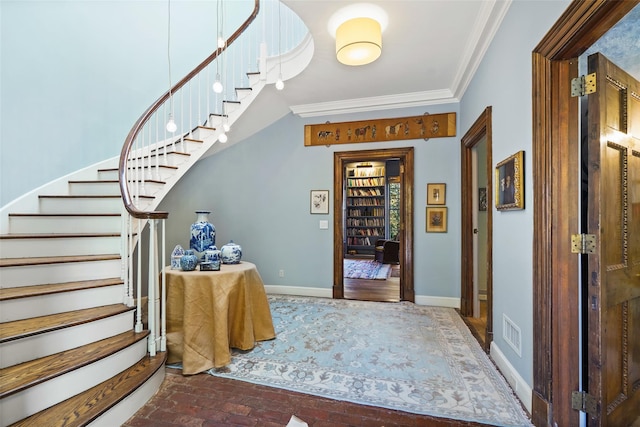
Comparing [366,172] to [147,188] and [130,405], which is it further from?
[130,405]

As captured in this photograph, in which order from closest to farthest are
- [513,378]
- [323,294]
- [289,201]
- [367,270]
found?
[513,378] < [323,294] < [289,201] < [367,270]

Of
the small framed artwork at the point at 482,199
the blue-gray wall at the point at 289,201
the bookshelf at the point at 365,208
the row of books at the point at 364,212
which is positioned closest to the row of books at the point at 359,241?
the bookshelf at the point at 365,208

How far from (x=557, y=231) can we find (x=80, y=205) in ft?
13.9

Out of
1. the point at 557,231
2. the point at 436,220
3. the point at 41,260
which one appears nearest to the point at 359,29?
the point at 557,231

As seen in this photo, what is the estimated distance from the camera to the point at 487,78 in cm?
244

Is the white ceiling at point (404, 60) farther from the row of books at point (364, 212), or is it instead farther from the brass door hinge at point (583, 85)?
the row of books at point (364, 212)

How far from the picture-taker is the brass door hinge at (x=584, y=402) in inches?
52.6

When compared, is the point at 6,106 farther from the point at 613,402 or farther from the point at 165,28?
the point at 613,402

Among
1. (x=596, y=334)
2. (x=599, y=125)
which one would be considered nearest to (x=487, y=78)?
(x=599, y=125)

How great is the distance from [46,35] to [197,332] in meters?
3.90

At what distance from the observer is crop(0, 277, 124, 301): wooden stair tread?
5.79 feet

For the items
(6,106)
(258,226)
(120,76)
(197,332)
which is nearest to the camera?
(197,332)

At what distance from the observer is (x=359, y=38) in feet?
7.23

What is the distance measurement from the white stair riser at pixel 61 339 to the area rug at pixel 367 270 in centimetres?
412
